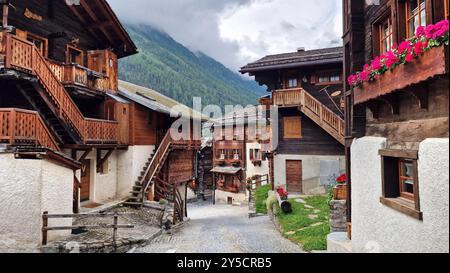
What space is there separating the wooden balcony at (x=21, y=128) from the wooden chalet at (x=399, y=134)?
989 cm

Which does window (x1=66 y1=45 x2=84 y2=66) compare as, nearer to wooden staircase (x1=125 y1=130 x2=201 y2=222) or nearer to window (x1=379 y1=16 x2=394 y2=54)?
wooden staircase (x1=125 y1=130 x2=201 y2=222)

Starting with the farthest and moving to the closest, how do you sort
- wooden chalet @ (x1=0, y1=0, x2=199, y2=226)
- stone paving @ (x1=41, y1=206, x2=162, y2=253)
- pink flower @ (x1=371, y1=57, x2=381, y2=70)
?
wooden chalet @ (x1=0, y1=0, x2=199, y2=226) → stone paving @ (x1=41, y1=206, x2=162, y2=253) → pink flower @ (x1=371, y1=57, x2=381, y2=70)

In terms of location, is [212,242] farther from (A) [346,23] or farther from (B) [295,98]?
(B) [295,98]

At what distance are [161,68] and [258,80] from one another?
274ft

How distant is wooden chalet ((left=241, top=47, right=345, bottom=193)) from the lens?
18578 mm

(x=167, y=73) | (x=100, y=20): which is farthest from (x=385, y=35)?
(x=167, y=73)

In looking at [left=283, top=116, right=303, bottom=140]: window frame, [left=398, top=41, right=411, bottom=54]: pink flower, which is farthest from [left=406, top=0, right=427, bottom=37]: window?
[left=283, top=116, right=303, bottom=140]: window frame

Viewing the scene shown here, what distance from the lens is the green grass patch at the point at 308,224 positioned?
992cm

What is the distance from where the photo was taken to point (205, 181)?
136 feet

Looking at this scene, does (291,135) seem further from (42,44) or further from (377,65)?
(42,44)

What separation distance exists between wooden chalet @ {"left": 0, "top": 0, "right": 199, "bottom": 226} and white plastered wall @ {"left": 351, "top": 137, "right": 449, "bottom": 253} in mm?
8783

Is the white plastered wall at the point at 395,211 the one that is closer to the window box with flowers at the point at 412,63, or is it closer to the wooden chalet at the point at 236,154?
the window box with flowers at the point at 412,63

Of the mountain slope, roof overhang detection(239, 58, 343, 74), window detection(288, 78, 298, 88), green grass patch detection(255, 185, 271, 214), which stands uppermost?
the mountain slope

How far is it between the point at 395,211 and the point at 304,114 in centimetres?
1463
